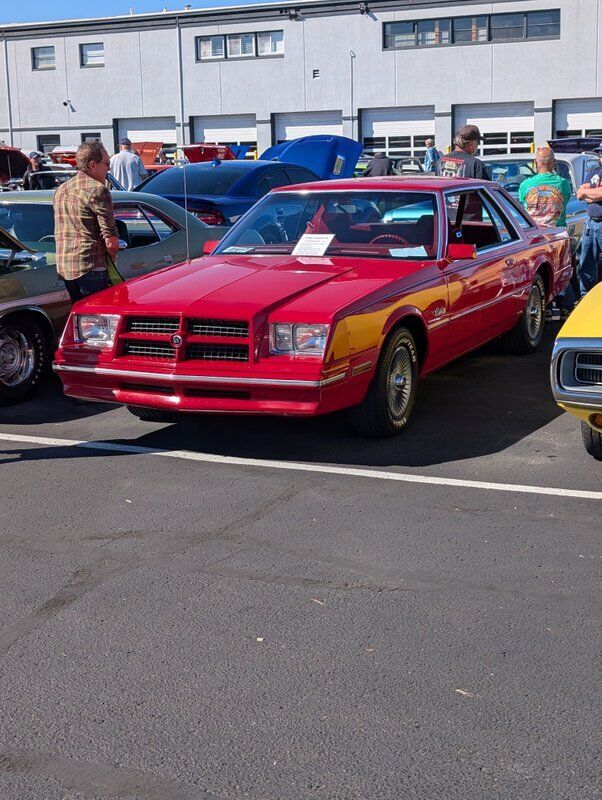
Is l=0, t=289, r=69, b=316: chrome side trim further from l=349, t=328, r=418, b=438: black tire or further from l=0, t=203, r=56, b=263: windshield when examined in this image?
l=349, t=328, r=418, b=438: black tire

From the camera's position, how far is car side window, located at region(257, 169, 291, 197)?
43.1 feet

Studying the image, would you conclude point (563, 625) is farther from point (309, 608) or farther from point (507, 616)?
point (309, 608)

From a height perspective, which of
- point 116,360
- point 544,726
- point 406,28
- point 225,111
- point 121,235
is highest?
point 406,28

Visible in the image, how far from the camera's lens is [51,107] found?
151 ft

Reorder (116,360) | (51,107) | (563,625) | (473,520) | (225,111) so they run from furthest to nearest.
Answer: (51,107) < (225,111) < (116,360) < (473,520) < (563,625)

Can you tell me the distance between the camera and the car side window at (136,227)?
9.20 meters

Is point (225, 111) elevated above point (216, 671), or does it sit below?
above

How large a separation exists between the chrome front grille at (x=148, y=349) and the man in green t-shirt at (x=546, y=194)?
6044 millimetres

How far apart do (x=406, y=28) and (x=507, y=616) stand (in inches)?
1548

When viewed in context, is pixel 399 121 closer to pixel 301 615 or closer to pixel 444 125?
pixel 444 125

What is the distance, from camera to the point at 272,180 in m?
13.5

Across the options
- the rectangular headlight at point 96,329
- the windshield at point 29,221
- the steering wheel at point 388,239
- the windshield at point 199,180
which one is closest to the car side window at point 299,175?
the windshield at point 199,180

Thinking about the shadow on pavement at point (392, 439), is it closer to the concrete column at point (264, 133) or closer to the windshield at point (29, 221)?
the windshield at point (29, 221)

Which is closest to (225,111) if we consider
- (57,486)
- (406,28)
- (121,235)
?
(406,28)
